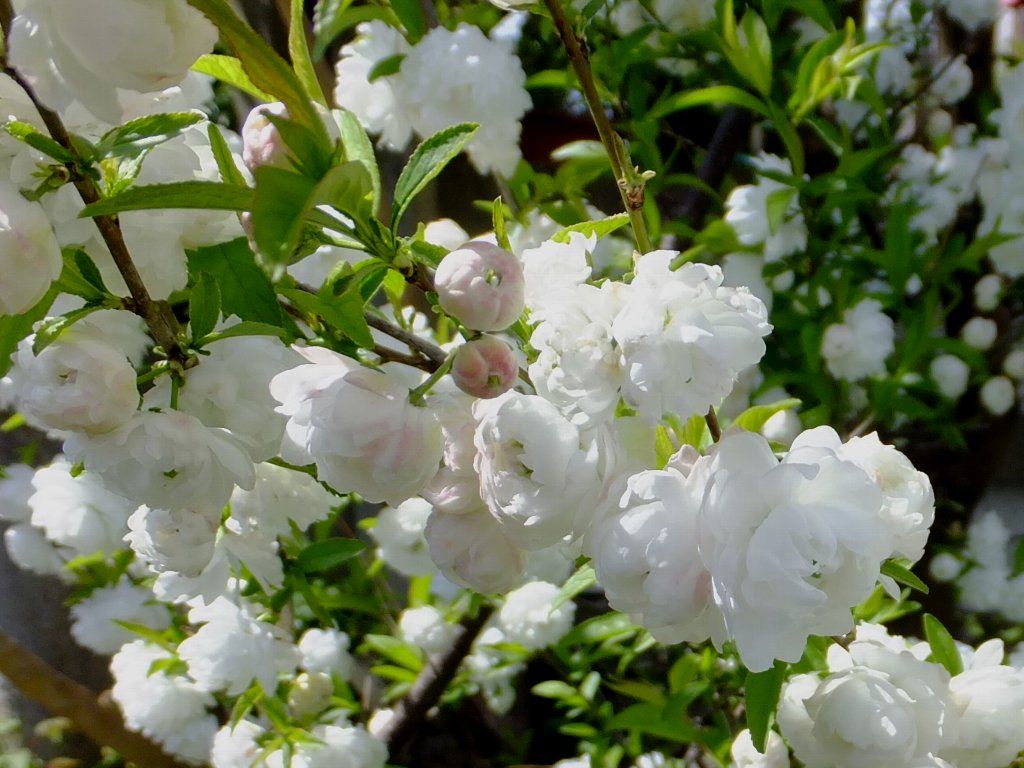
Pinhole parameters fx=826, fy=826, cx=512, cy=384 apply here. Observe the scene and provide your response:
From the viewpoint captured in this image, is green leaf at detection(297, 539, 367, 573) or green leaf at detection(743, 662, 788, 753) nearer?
green leaf at detection(743, 662, 788, 753)

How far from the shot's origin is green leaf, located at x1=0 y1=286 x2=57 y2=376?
1.23 ft

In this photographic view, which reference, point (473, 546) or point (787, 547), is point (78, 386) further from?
point (787, 547)

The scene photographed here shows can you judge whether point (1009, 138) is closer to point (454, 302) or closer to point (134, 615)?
point (454, 302)

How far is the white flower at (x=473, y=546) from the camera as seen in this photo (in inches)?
16.4

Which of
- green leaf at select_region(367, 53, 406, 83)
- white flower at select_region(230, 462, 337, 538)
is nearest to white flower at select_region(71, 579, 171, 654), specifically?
white flower at select_region(230, 462, 337, 538)

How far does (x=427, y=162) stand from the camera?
426 millimetres

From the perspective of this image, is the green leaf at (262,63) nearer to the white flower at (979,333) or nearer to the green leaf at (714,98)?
the green leaf at (714,98)

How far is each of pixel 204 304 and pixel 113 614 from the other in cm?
92

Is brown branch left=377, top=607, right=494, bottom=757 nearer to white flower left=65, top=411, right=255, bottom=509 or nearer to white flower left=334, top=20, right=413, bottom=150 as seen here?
white flower left=334, top=20, right=413, bottom=150

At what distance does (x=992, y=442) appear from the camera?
1540 mm

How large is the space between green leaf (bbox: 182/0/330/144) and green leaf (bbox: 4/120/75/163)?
3.4 inches

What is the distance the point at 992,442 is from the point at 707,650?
0.92 m

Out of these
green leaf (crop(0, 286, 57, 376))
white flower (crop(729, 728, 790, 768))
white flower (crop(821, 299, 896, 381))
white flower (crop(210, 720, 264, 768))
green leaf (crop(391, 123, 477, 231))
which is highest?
green leaf (crop(391, 123, 477, 231))

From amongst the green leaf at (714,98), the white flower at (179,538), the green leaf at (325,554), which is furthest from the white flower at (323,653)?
the green leaf at (714,98)
